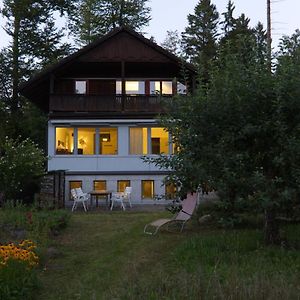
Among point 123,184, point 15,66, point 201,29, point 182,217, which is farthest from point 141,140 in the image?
point 201,29

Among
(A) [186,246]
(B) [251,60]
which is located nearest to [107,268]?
(A) [186,246]

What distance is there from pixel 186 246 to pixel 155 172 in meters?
15.4

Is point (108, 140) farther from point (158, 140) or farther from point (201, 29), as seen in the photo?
point (201, 29)

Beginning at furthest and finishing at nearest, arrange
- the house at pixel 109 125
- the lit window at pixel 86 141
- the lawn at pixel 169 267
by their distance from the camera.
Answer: the lit window at pixel 86 141 → the house at pixel 109 125 → the lawn at pixel 169 267

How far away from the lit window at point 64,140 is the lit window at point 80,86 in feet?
8.00

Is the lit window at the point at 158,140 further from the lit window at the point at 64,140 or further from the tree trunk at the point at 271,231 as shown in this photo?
the tree trunk at the point at 271,231

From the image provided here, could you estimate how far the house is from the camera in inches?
989

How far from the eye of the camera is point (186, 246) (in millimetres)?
9625

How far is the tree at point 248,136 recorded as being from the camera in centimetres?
865

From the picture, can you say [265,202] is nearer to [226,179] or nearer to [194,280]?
[226,179]

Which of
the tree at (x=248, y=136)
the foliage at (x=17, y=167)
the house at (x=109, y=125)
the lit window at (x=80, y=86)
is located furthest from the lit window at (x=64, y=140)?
the tree at (x=248, y=136)

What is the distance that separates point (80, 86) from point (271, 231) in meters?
19.3

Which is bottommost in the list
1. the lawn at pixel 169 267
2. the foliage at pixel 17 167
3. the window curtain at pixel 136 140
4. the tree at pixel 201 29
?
the lawn at pixel 169 267

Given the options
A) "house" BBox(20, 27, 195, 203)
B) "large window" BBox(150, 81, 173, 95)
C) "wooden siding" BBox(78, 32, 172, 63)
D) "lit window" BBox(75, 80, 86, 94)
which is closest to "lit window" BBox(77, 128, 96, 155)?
"house" BBox(20, 27, 195, 203)
